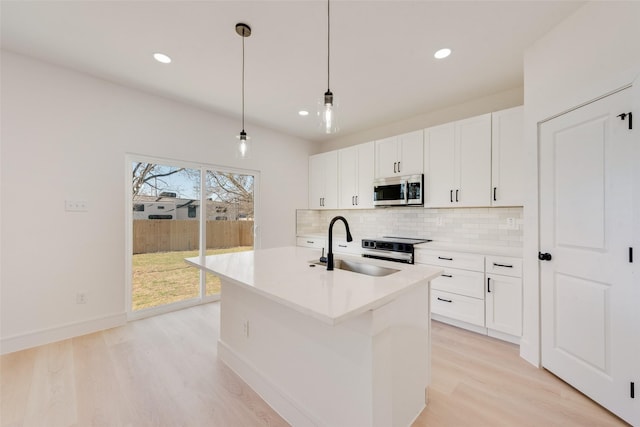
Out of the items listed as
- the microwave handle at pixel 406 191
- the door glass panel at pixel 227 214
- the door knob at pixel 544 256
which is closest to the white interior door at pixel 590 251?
the door knob at pixel 544 256

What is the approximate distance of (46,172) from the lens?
2.56 meters

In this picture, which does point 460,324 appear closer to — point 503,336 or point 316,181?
point 503,336

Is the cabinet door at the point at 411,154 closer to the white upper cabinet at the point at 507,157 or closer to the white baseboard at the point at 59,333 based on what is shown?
the white upper cabinet at the point at 507,157

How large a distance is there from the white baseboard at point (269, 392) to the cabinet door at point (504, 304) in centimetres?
216

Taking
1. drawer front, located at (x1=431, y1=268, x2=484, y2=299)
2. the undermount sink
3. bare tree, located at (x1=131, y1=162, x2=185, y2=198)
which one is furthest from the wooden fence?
drawer front, located at (x1=431, y1=268, x2=484, y2=299)

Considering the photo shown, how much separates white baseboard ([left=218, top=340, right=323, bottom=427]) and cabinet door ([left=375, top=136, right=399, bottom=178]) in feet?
9.89

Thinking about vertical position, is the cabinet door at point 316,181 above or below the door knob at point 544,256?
above

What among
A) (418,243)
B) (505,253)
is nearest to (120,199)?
(418,243)

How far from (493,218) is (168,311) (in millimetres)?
4281

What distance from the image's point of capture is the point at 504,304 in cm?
258

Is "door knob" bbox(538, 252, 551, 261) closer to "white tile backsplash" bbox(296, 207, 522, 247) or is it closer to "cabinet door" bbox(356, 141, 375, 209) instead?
"white tile backsplash" bbox(296, 207, 522, 247)

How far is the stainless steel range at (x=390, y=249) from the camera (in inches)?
129

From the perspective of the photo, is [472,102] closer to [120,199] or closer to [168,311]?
[120,199]

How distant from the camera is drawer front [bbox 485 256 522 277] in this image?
2512mm
